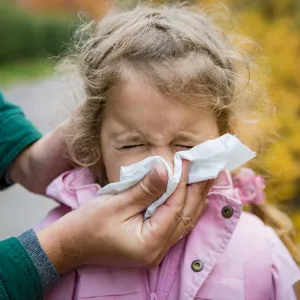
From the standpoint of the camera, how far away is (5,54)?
16.4m

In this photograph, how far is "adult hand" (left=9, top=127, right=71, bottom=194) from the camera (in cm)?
234

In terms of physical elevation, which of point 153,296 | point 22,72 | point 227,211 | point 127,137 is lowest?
point 22,72

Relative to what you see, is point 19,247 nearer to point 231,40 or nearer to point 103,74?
point 103,74

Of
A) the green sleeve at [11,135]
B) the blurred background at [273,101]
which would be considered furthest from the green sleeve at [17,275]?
the blurred background at [273,101]

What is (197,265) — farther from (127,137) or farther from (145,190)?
(127,137)

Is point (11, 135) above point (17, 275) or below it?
above

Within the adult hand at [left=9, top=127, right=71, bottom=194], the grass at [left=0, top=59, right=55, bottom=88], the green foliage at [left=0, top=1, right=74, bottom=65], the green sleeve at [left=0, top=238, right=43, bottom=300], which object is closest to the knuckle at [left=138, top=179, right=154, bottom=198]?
the green sleeve at [left=0, top=238, right=43, bottom=300]

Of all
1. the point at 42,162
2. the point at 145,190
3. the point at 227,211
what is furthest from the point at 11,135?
the point at 227,211

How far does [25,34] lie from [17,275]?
15978mm

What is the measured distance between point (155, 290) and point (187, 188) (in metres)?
0.36

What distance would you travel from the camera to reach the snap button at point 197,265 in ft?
6.24

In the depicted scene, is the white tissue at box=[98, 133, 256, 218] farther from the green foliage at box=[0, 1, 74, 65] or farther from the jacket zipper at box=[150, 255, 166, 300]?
the green foliage at box=[0, 1, 74, 65]

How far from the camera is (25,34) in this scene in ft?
55.9

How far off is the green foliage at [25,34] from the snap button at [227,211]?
45.9ft
